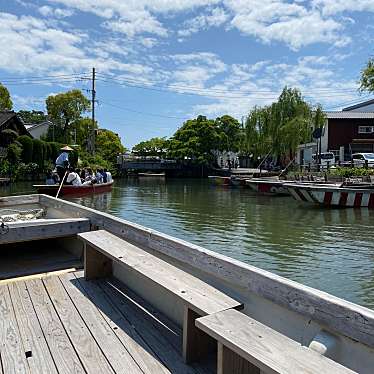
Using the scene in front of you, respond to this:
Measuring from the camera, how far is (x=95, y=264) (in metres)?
3.97

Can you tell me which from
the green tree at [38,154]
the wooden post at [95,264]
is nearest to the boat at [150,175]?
the green tree at [38,154]

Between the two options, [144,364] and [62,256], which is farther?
[62,256]

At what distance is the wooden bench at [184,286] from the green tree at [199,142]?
48.9 metres

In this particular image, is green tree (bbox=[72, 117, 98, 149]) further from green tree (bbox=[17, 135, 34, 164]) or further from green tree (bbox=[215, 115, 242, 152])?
green tree (bbox=[17, 135, 34, 164])

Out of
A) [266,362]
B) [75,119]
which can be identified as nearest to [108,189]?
[266,362]

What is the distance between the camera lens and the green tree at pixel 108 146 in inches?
2164

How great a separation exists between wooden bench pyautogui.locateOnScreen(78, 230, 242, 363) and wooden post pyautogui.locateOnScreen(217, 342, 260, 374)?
237 mm

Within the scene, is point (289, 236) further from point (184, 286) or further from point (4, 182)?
point (4, 182)

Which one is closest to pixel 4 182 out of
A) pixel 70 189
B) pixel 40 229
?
pixel 70 189

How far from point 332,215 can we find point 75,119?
4229cm

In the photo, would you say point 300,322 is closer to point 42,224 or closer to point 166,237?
point 166,237

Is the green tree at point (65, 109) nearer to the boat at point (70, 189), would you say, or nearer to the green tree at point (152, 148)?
the green tree at point (152, 148)

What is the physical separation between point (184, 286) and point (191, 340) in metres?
0.34

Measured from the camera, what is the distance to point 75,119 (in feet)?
168
